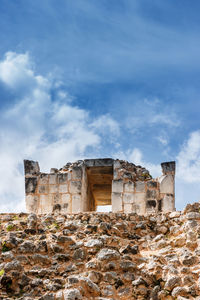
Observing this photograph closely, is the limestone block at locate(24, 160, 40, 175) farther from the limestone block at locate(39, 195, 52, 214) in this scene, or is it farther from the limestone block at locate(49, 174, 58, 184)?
the limestone block at locate(39, 195, 52, 214)

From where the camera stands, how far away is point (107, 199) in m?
15.5

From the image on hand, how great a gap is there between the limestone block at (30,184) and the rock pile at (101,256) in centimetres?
397

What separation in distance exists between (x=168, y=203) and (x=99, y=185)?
3.53 meters

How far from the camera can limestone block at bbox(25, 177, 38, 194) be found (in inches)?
453

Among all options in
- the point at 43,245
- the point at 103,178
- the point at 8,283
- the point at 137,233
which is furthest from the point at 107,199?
the point at 8,283

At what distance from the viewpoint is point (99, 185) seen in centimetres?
1373

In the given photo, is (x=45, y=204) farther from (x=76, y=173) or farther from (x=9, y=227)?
(x=9, y=227)

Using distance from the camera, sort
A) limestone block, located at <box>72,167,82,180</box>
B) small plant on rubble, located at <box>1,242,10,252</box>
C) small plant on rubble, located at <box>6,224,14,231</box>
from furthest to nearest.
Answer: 1. limestone block, located at <box>72,167,82,180</box>
2. small plant on rubble, located at <box>6,224,14,231</box>
3. small plant on rubble, located at <box>1,242,10,252</box>

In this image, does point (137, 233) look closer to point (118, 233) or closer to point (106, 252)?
point (118, 233)

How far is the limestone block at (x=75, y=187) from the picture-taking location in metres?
11.2

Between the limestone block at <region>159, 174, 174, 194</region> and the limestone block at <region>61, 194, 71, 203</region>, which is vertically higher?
the limestone block at <region>159, 174, 174, 194</region>

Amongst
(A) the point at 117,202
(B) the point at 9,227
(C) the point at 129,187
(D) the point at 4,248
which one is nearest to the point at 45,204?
(A) the point at 117,202

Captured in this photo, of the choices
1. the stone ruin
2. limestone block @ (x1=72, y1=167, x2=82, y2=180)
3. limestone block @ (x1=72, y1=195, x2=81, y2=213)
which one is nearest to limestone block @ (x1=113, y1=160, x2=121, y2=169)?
the stone ruin

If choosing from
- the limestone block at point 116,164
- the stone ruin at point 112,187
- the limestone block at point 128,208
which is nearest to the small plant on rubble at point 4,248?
the stone ruin at point 112,187
